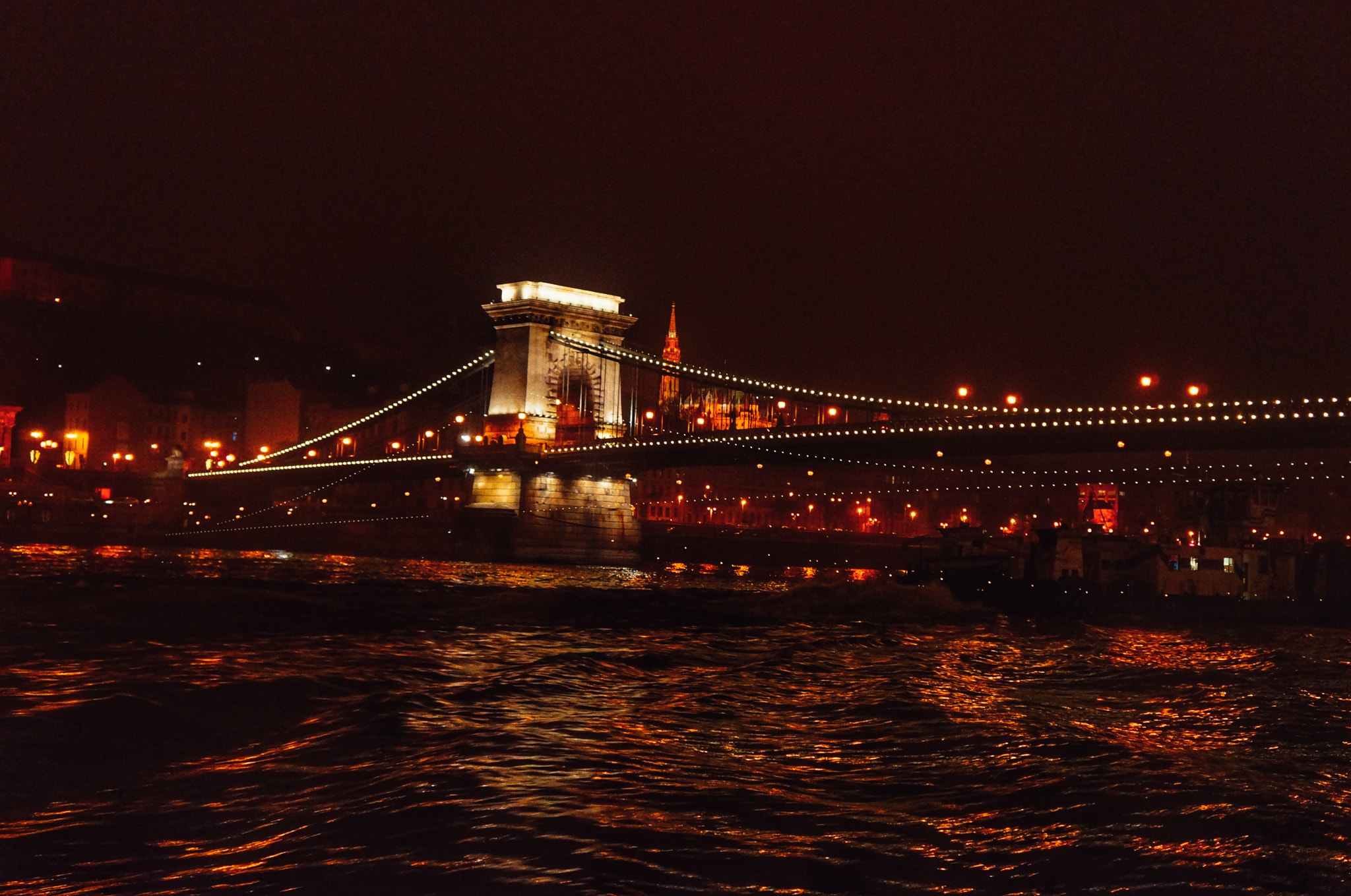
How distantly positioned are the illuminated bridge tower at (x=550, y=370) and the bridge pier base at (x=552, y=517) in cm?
424

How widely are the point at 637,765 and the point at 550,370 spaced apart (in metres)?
55.8

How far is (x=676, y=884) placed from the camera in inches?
250

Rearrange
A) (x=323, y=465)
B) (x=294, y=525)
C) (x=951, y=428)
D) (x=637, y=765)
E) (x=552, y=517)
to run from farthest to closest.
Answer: (x=294, y=525) < (x=323, y=465) < (x=552, y=517) < (x=951, y=428) < (x=637, y=765)

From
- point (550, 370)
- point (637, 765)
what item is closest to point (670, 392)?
point (550, 370)

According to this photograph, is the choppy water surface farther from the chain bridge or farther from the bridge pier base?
the bridge pier base

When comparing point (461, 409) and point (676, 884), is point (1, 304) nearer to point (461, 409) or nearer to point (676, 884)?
point (461, 409)

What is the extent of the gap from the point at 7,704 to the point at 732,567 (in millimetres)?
52631

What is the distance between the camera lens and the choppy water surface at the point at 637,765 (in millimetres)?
6695

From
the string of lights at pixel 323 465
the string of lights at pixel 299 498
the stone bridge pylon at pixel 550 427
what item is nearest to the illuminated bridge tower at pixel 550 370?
the stone bridge pylon at pixel 550 427

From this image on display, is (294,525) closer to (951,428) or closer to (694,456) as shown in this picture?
(694,456)

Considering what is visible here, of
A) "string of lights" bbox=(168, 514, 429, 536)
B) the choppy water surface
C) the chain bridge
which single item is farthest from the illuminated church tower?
the choppy water surface

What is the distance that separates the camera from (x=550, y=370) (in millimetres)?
64438

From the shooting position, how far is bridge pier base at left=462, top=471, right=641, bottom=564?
187 ft

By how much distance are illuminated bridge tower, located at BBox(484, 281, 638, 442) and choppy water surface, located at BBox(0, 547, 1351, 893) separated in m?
43.5
